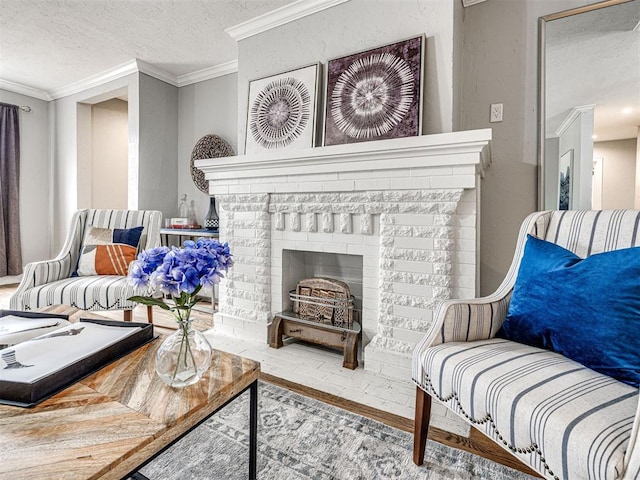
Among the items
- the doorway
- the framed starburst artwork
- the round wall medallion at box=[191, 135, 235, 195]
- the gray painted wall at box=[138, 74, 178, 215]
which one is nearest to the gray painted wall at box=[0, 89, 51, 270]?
the doorway

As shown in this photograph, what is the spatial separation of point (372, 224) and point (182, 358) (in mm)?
1365

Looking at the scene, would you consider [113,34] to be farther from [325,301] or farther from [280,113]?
[325,301]

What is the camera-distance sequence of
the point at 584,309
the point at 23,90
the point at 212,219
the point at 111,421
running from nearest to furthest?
the point at 111,421
the point at 584,309
the point at 212,219
the point at 23,90

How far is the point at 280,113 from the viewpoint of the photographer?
2.49m

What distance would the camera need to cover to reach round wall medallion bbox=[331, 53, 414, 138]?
2.05 metres

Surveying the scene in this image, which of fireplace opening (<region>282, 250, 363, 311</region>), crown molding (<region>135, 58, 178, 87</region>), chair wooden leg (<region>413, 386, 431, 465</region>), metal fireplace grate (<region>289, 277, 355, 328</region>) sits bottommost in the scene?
chair wooden leg (<region>413, 386, 431, 465</region>)

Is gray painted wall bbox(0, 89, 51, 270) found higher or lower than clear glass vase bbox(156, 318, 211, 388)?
higher

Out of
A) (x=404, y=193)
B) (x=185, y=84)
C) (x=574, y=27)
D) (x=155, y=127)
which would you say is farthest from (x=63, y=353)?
(x=185, y=84)

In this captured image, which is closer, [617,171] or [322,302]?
[617,171]

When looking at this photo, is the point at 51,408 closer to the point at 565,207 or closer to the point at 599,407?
the point at 599,407

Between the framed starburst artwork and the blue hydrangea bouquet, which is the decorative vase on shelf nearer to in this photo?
the framed starburst artwork

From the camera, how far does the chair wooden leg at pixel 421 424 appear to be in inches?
49.3

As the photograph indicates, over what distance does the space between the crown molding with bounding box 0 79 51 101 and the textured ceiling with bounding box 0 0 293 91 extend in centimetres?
15

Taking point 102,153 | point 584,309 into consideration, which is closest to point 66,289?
point 584,309
